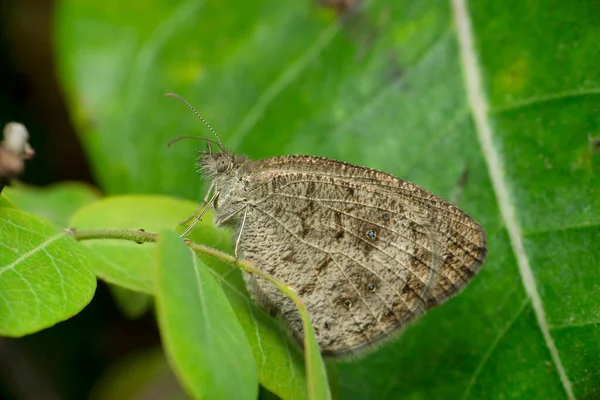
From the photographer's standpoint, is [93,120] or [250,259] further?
[93,120]

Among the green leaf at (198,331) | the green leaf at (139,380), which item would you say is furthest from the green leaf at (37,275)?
the green leaf at (139,380)

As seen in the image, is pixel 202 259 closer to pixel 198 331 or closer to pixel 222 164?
pixel 222 164

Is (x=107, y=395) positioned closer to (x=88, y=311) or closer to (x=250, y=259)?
(x=88, y=311)

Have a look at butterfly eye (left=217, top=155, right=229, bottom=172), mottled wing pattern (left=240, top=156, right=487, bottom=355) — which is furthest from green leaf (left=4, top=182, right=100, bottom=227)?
mottled wing pattern (left=240, top=156, right=487, bottom=355)

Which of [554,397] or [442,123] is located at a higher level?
[442,123]

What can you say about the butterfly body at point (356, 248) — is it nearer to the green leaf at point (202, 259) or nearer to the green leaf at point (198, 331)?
the green leaf at point (202, 259)

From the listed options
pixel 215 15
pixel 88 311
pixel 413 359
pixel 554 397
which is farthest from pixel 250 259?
pixel 88 311

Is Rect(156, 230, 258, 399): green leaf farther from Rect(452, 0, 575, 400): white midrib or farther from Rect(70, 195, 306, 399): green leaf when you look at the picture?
Rect(452, 0, 575, 400): white midrib
